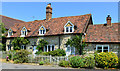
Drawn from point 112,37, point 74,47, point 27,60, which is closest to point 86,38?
point 74,47

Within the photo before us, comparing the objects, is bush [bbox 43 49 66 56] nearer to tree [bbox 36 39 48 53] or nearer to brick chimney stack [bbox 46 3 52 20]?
tree [bbox 36 39 48 53]

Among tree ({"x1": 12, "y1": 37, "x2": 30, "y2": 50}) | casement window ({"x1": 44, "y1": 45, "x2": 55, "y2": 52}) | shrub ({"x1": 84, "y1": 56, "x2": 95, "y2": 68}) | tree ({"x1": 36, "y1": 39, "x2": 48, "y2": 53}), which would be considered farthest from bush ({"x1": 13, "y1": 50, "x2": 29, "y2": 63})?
shrub ({"x1": 84, "y1": 56, "x2": 95, "y2": 68})

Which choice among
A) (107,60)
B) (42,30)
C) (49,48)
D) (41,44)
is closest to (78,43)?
(49,48)

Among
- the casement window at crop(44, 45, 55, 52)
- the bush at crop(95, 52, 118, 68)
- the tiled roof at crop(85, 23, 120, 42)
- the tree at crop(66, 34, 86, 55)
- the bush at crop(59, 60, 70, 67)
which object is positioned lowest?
the bush at crop(59, 60, 70, 67)

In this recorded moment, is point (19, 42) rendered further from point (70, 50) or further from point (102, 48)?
point (102, 48)

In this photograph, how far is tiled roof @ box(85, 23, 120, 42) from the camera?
1786cm

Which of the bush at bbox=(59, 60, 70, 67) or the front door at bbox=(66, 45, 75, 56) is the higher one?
the front door at bbox=(66, 45, 75, 56)

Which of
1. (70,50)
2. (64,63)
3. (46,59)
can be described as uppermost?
(70,50)

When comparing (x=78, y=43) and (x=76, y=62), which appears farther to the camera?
(x=78, y=43)

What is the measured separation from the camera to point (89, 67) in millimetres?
13578

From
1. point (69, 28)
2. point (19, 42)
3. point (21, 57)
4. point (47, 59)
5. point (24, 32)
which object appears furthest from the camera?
point (24, 32)

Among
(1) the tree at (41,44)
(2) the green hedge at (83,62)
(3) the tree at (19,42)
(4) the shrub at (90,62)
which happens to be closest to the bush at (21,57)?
(1) the tree at (41,44)

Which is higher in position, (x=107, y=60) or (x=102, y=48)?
(x=102, y=48)

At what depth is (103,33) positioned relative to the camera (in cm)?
1938
